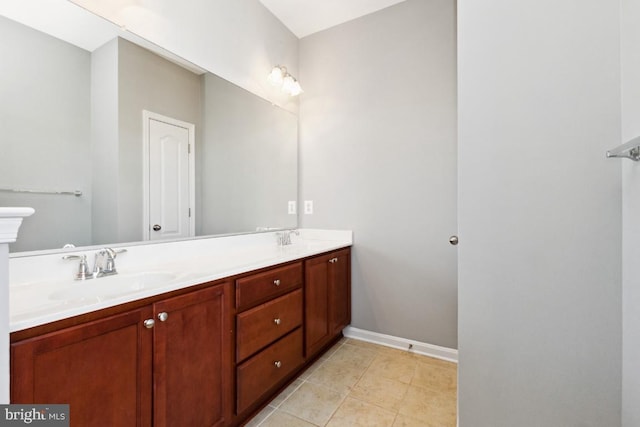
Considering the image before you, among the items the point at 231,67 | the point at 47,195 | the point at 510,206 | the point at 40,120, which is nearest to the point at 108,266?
the point at 47,195

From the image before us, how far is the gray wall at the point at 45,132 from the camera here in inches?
40.7

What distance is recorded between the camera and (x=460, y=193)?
1.11 metres

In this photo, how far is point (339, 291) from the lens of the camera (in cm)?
221

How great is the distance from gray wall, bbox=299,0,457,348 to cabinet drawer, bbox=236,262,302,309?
82cm

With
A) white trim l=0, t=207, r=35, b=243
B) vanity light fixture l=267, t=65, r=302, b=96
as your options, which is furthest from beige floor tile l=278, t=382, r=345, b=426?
vanity light fixture l=267, t=65, r=302, b=96

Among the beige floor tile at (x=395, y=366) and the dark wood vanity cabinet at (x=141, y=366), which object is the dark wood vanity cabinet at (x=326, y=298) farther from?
the dark wood vanity cabinet at (x=141, y=366)

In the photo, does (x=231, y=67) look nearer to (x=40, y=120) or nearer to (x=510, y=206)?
(x=40, y=120)

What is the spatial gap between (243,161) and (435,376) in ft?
6.58

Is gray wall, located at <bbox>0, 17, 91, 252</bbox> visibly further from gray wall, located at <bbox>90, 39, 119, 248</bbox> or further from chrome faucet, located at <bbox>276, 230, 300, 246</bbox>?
chrome faucet, located at <bbox>276, 230, 300, 246</bbox>

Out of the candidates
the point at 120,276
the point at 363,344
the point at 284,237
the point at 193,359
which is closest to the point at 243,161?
the point at 284,237

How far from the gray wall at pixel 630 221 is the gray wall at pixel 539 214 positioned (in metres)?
0.02

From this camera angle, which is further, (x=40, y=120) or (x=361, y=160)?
(x=361, y=160)

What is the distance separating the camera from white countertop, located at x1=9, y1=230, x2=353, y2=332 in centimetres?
79

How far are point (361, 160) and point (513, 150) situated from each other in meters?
1.36
